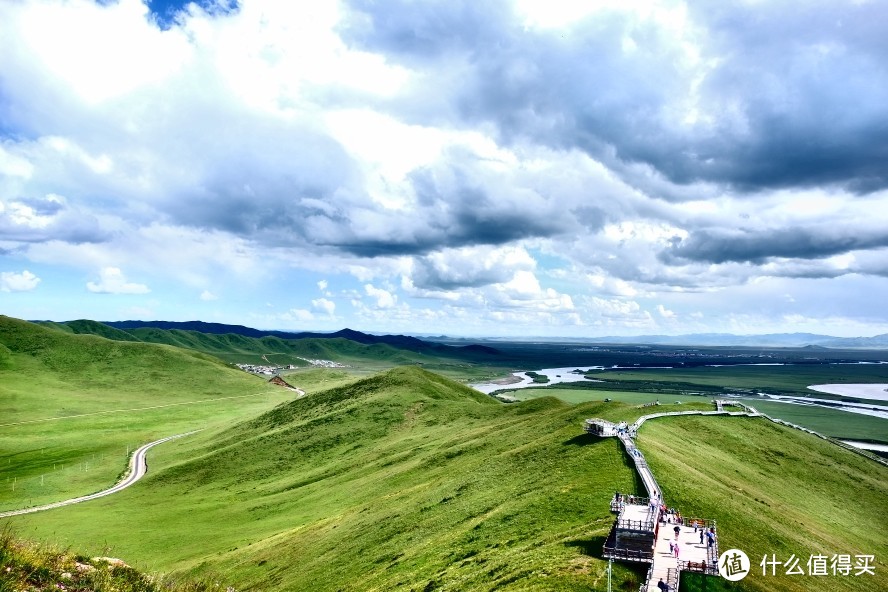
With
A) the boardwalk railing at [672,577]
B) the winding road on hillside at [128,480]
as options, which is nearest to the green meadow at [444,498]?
the boardwalk railing at [672,577]

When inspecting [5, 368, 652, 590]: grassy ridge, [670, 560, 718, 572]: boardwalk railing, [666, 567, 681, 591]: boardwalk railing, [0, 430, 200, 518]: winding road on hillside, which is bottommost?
[0, 430, 200, 518]: winding road on hillside

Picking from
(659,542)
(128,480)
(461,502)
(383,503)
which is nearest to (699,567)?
(659,542)

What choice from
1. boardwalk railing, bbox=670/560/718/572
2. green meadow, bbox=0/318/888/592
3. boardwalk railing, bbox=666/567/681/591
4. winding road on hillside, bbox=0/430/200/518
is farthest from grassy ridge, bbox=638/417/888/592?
winding road on hillside, bbox=0/430/200/518

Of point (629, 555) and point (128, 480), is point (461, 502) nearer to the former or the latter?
point (629, 555)

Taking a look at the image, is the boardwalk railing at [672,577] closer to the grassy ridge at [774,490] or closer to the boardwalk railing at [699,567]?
the boardwalk railing at [699,567]

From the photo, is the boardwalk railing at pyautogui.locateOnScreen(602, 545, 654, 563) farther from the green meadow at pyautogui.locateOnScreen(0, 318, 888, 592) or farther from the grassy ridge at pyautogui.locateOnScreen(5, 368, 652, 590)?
the grassy ridge at pyautogui.locateOnScreen(5, 368, 652, 590)

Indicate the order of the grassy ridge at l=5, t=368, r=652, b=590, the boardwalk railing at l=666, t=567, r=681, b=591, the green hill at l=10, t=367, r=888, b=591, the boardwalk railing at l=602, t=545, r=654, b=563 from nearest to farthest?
the boardwalk railing at l=666, t=567, r=681, b=591, the boardwalk railing at l=602, t=545, r=654, b=563, the green hill at l=10, t=367, r=888, b=591, the grassy ridge at l=5, t=368, r=652, b=590
